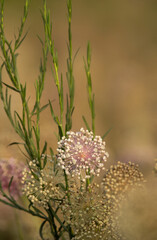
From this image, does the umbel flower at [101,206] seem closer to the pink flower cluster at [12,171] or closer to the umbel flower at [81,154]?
the umbel flower at [81,154]

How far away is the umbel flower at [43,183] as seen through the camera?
602mm

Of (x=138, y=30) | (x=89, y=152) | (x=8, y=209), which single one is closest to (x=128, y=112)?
(x=138, y=30)

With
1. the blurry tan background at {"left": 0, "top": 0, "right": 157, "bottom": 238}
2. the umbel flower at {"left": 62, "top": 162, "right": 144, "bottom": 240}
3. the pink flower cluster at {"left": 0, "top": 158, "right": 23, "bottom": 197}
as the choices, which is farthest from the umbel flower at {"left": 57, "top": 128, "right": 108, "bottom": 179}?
the blurry tan background at {"left": 0, "top": 0, "right": 157, "bottom": 238}

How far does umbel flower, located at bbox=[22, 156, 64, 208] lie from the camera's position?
0.60m

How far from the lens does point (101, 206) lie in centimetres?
61

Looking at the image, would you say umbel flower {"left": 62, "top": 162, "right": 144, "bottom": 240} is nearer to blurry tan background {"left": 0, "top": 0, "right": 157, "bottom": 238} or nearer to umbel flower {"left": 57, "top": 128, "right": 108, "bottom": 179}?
umbel flower {"left": 57, "top": 128, "right": 108, "bottom": 179}

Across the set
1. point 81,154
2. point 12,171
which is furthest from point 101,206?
point 12,171

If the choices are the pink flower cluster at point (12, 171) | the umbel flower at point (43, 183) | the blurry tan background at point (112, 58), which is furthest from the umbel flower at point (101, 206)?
the blurry tan background at point (112, 58)

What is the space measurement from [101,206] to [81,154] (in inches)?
3.5

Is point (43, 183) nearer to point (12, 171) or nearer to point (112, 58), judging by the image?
point (12, 171)

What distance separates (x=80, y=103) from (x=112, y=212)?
1.89ft

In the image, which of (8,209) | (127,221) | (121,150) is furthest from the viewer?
(121,150)

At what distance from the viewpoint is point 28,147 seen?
63cm

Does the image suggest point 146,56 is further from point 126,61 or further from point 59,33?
point 59,33
